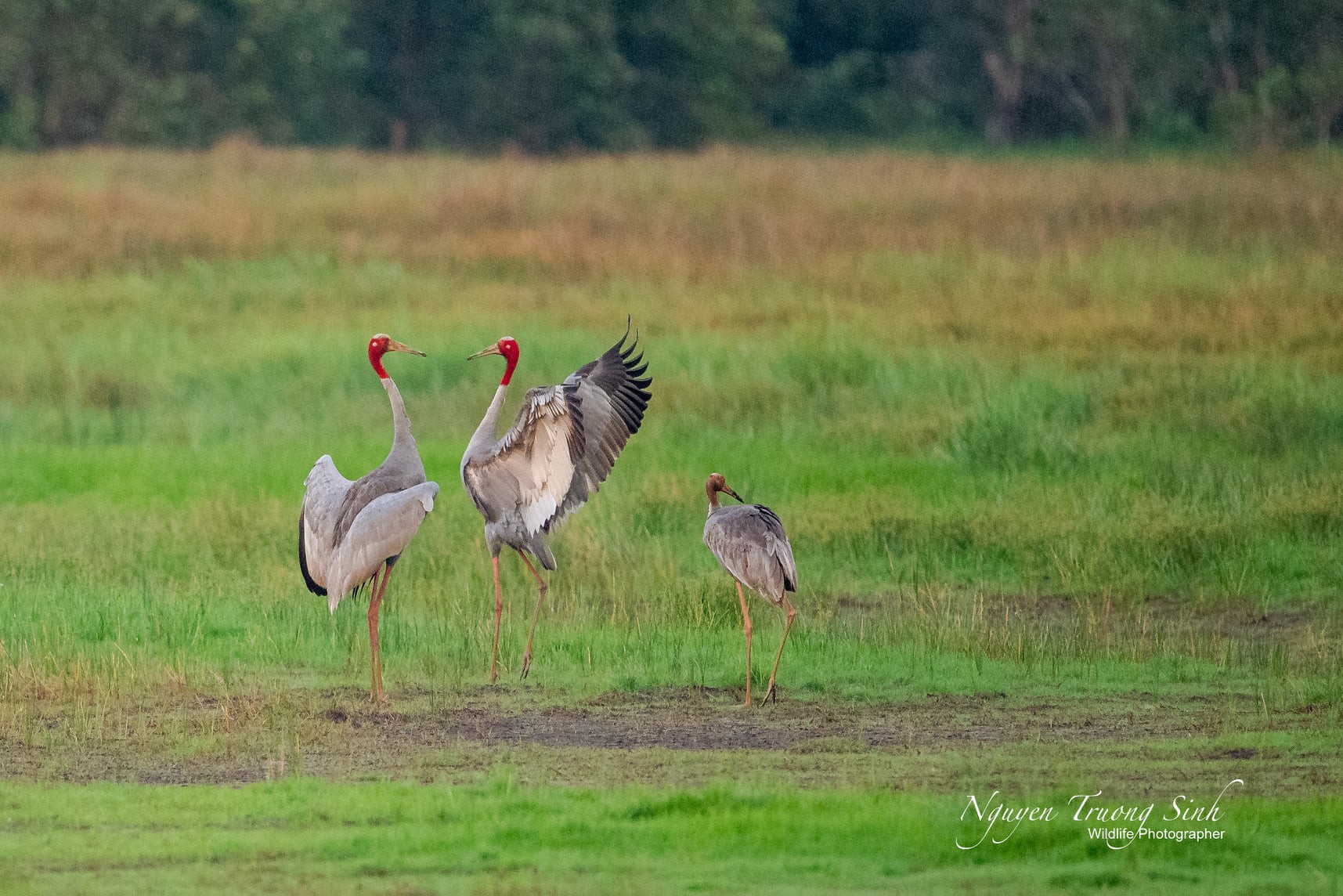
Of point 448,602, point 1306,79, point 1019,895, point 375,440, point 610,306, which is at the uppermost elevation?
point 1306,79

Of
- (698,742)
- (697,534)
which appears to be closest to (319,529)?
(698,742)

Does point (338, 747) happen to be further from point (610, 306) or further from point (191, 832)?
point (610, 306)

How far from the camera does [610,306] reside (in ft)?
62.6

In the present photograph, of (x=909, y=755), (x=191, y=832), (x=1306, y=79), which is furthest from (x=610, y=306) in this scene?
(x=1306, y=79)

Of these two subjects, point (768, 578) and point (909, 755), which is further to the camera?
point (768, 578)

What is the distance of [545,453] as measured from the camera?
9.41m

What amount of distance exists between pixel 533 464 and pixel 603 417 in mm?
514

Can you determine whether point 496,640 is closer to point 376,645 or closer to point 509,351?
point 376,645

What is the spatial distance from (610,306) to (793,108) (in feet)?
114

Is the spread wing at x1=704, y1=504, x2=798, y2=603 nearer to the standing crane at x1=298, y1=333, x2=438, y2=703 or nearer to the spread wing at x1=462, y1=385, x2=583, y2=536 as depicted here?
the spread wing at x1=462, y1=385, x2=583, y2=536

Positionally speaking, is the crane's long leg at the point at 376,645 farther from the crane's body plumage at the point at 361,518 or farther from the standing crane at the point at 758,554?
the standing crane at the point at 758,554

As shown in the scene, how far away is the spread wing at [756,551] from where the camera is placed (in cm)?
887

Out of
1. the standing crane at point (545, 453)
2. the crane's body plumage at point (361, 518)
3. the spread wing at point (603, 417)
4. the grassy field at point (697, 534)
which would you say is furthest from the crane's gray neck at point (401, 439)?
the grassy field at point (697, 534)

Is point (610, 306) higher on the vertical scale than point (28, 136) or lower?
lower
